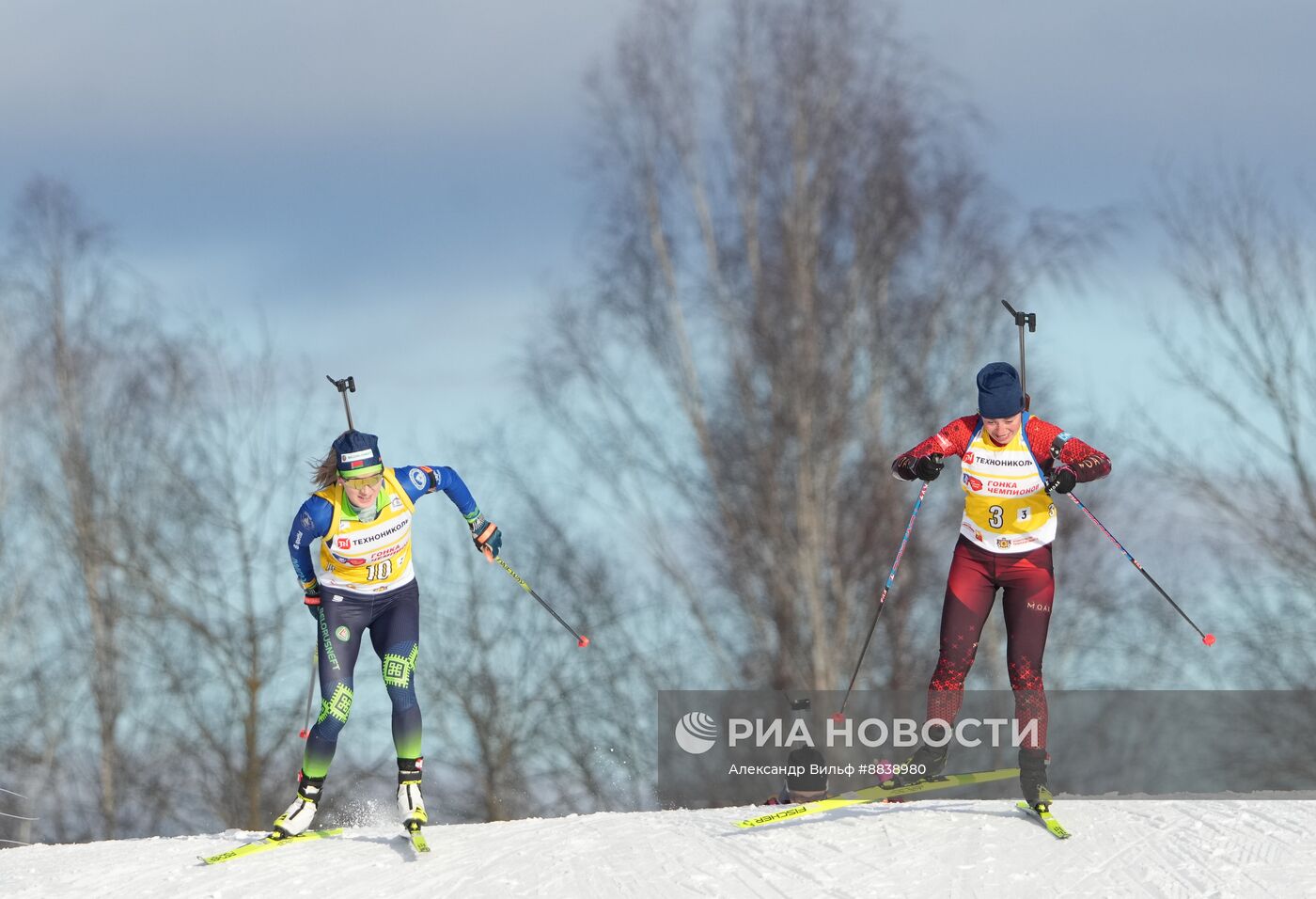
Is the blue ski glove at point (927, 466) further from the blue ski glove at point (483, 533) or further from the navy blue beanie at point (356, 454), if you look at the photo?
the navy blue beanie at point (356, 454)

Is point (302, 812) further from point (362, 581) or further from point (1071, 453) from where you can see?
point (1071, 453)

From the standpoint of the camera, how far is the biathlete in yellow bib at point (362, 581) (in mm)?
8000

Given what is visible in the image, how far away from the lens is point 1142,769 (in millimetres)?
18547

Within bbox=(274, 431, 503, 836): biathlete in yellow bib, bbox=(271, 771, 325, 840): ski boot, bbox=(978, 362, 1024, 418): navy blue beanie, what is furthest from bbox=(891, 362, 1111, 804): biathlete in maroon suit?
bbox=(271, 771, 325, 840): ski boot

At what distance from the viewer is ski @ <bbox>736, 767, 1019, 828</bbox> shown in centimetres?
812

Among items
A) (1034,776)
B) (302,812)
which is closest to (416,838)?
(302,812)

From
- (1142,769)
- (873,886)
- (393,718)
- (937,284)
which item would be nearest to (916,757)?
(873,886)

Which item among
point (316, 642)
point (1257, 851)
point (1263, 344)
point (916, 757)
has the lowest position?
point (1257, 851)

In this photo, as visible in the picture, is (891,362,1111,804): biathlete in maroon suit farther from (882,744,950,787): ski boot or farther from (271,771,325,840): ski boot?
(271,771,325,840): ski boot

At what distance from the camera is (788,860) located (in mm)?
7797

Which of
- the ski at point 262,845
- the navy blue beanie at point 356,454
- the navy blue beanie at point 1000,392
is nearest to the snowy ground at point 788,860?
the ski at point 262,845

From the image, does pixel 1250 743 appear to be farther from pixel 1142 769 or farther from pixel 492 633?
pixel 492 633

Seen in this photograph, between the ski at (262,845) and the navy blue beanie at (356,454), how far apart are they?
2115 millimetres

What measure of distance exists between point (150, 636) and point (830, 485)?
7.59m
